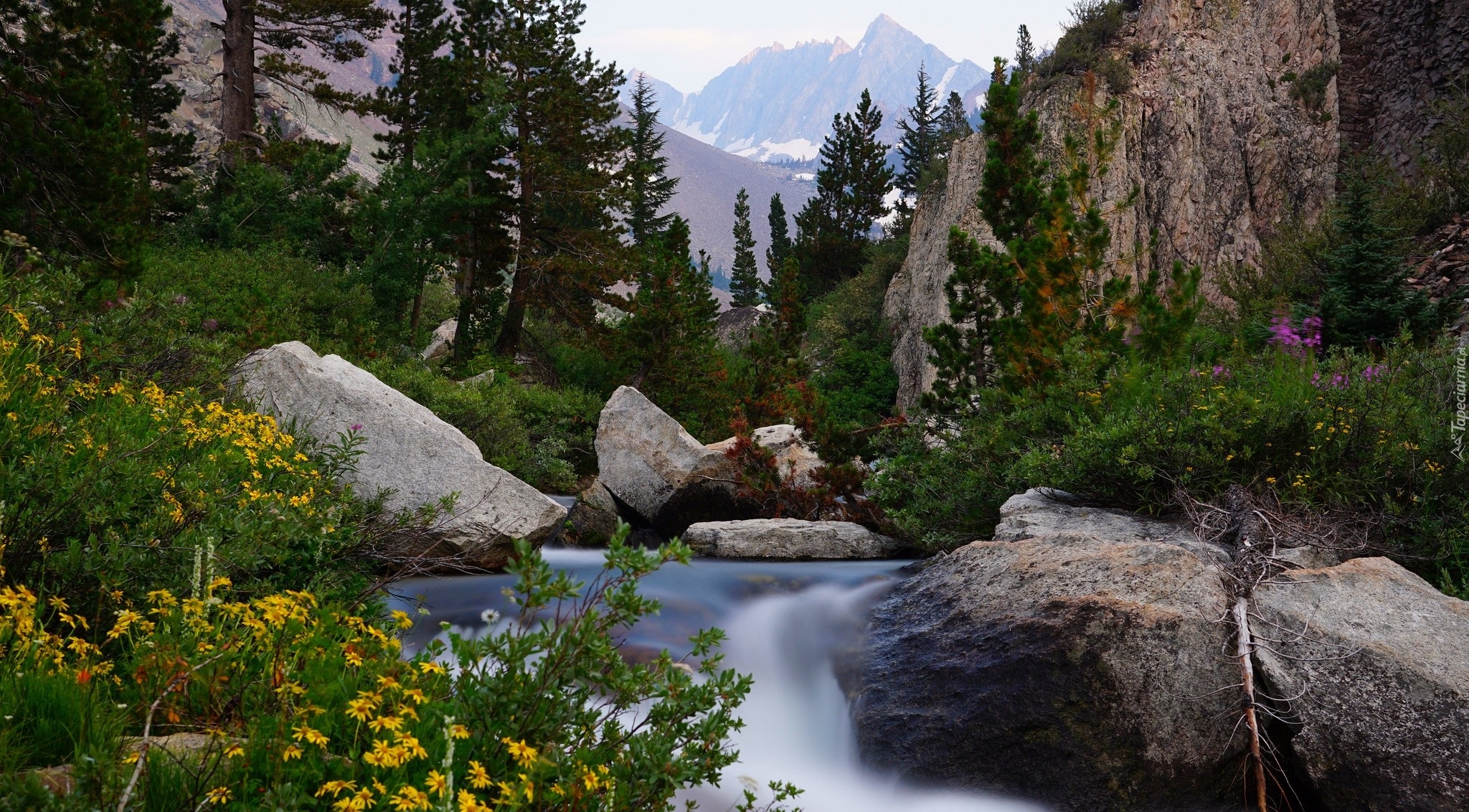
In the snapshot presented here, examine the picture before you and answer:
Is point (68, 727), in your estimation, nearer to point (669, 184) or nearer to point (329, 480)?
point (329, 480)

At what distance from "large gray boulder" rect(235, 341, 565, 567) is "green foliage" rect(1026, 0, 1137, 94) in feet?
77.6

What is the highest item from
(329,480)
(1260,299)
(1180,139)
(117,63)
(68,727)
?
(1180,139)

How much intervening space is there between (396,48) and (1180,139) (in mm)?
25628

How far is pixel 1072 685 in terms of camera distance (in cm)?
428

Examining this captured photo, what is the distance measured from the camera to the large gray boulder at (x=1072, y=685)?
4055 mm

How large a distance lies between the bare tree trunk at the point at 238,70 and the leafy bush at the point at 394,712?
19826mm

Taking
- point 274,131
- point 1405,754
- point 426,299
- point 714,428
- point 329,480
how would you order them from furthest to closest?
point 426,299
point 274,131
point 714,428
point 329,480
point 1405,754

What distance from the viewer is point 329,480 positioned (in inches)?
203

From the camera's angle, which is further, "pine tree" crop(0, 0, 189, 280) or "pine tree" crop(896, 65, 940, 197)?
"pine tree" crop(896, 65, 940, 197)

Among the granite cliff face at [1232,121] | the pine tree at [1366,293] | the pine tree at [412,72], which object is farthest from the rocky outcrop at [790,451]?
the pine tree at [412,72]

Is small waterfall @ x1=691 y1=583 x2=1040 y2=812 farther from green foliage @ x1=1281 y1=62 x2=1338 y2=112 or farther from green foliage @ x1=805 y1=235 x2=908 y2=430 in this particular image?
green foliage @ x1=1281 y1=62 x2=1338 y2=112

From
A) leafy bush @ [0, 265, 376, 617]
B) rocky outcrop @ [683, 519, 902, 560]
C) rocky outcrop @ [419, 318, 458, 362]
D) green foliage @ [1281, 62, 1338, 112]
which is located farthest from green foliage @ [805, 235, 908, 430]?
leafy bush @ [0, 265, 376, 617]

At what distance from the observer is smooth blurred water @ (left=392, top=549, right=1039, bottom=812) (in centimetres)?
457

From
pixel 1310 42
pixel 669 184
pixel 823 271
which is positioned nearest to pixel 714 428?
pixel 1310 42
